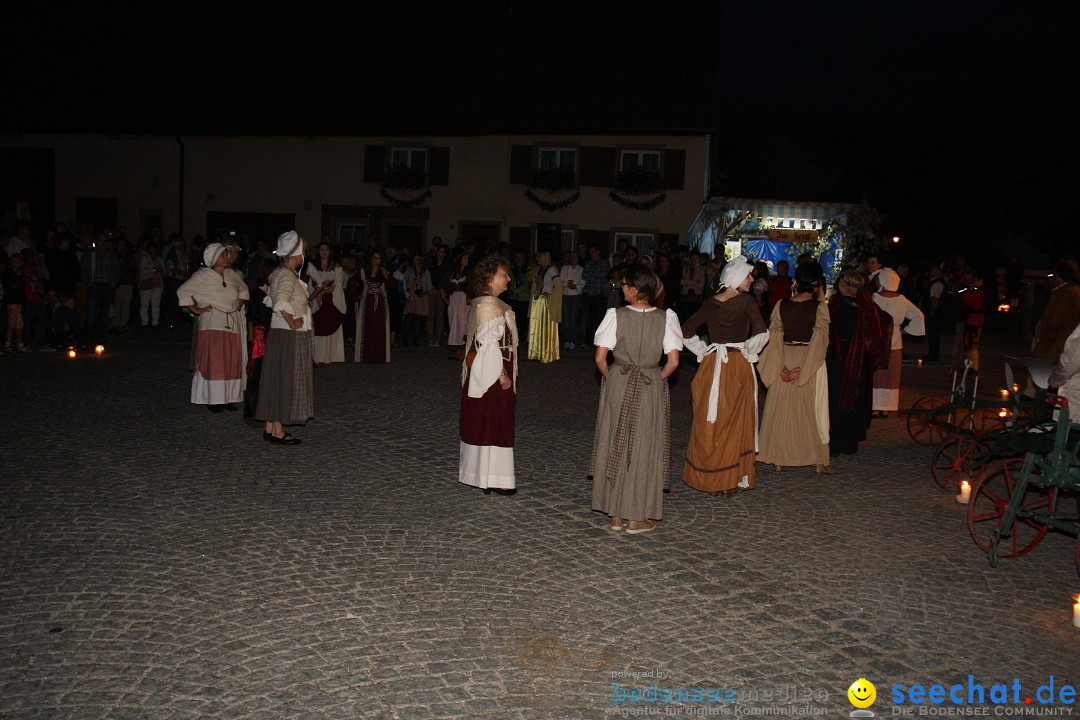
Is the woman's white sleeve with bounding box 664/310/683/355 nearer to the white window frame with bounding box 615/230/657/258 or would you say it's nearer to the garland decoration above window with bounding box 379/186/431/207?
the white window frame with bounding box 615/230/657/258

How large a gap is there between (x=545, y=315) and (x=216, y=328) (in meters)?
7.64

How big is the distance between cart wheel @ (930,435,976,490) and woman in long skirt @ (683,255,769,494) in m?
1.80

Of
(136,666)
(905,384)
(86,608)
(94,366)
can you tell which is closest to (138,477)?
(86,608)

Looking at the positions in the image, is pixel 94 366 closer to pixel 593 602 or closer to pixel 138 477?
pixel 138 477

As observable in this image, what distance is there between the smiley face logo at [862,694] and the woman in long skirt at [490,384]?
387 cm

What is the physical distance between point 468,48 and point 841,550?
31.6 metres

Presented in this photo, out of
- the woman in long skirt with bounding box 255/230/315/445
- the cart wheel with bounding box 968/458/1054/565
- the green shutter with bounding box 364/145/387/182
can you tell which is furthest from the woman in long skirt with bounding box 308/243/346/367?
the green shutter with bounding box 364/145/387/182

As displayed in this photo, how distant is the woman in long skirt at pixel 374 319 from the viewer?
16.2 m

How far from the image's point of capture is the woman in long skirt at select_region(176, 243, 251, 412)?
1102 centimetres

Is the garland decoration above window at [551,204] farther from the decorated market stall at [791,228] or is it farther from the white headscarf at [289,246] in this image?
the white headscarf at [289,246]

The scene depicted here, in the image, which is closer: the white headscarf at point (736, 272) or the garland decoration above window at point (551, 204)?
the white headscarf at point (736, 272)

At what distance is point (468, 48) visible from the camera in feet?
116

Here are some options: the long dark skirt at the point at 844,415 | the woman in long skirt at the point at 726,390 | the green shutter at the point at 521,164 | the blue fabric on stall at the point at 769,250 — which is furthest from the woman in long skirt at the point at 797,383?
the green shutter at the point at 521,164

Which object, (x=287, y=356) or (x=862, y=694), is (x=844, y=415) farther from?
(x=862, y=694)
